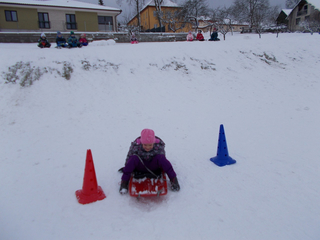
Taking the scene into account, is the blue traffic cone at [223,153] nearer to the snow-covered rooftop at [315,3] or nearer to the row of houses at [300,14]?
the row of houses at [300,14]

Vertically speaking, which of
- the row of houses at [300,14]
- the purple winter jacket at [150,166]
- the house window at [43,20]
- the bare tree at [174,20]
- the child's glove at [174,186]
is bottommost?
the child's glove at [174,186]

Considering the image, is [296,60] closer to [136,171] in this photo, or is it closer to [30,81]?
[136,171]

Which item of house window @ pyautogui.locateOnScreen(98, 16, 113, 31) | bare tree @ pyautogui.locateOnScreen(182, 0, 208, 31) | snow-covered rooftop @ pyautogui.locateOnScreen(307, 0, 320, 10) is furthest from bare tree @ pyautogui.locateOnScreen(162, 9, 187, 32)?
snow-covered rooftop @ pyautogui.locateOnScreen(307, 0, 320, 10)

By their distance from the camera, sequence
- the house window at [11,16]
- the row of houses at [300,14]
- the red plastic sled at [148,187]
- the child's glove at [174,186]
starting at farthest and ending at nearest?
the row of houses at [300,14] → the house window at [11,16] → the child's glove at [174,186] → the red plastic sled at [148,187]

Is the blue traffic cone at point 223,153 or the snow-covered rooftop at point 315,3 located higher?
the snow-covered rooftop at point 315,3

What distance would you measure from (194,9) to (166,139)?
107 ft

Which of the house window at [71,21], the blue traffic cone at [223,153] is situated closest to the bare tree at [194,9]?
the house window at [71,21]

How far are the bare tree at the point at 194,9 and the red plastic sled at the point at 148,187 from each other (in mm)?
32664

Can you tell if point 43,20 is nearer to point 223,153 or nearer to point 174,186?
point 223,153

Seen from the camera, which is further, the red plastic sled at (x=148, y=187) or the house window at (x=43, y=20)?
the house window at (x=43, y=20)

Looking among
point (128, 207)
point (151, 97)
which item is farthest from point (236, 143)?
point (151, 97)

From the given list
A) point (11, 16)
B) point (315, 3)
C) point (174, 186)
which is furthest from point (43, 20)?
point (315, 3)

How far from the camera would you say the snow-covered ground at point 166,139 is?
270 cm

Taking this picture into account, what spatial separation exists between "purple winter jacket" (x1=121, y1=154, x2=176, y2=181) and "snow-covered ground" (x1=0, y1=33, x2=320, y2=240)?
0.33 meters
